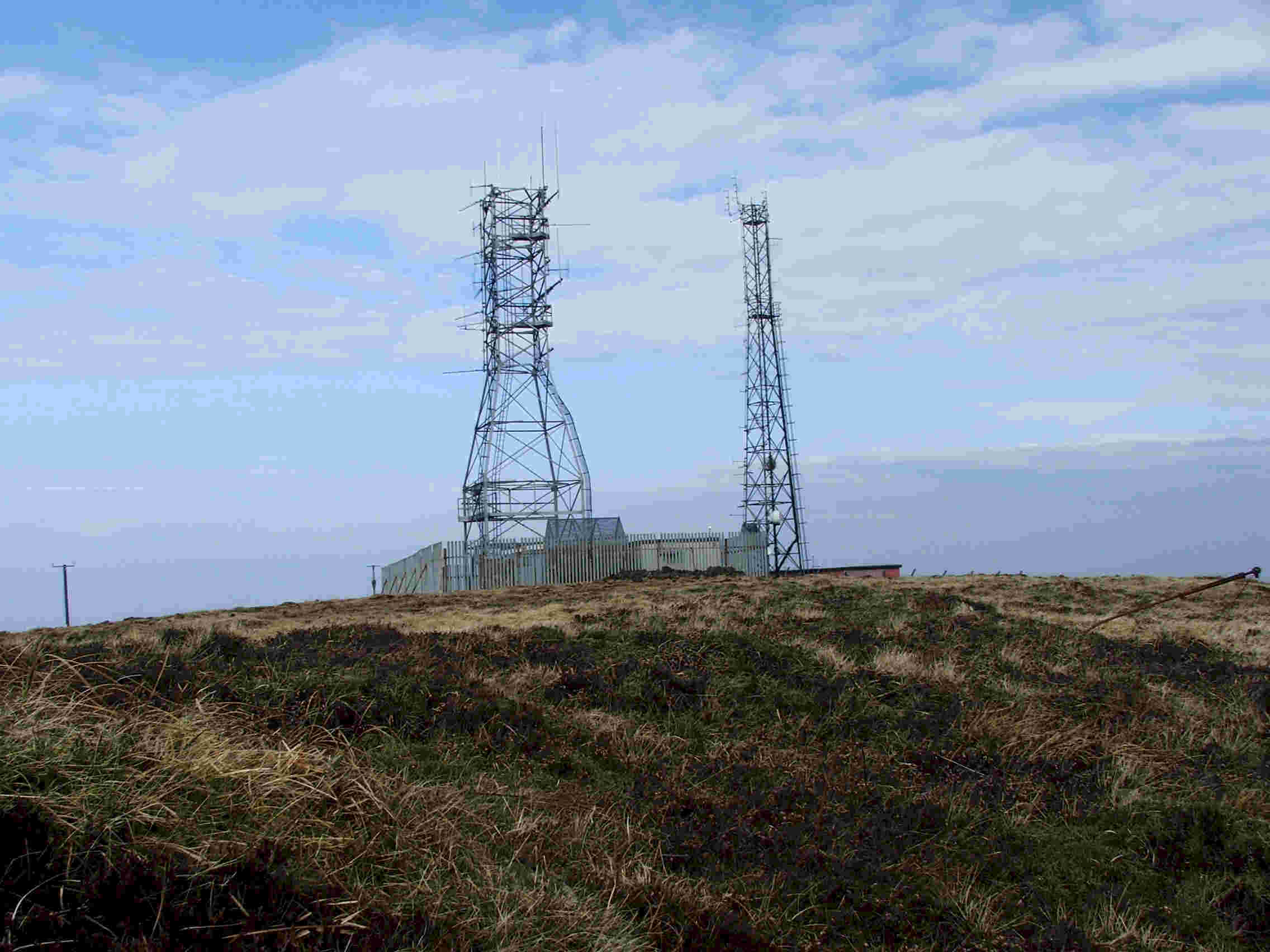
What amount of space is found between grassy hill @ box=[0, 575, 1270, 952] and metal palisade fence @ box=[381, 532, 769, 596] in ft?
71.1

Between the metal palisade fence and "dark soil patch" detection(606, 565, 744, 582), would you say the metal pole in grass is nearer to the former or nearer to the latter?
"dark soil patch" detection(606, 565, 744, 582)

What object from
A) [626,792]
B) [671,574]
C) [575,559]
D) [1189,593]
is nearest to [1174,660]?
[1189,593]

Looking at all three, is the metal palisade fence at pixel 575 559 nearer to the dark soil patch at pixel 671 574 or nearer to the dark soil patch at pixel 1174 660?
the dark soil patch at pixel 671 574

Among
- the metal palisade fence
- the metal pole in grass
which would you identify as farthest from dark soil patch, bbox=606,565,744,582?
the metal pole in grass

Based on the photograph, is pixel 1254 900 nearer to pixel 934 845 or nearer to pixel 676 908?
pixel 934 845

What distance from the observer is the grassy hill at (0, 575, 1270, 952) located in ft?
16.9

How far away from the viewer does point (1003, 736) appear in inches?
409

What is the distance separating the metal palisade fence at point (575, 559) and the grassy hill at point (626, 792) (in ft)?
71.1

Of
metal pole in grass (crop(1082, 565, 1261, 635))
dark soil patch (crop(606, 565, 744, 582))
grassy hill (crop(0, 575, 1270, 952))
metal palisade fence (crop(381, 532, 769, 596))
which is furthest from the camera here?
metal palisade fence (crop(381, 532, 769, 596))

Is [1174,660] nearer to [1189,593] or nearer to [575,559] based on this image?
[1189,593]

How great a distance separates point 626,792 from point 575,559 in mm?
28700

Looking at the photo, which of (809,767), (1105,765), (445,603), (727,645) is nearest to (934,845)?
(809,767)

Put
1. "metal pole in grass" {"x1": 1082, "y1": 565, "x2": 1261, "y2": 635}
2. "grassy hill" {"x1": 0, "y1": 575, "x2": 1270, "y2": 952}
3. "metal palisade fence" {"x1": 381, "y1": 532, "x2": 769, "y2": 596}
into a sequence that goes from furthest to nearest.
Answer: "metal palisade fence" {"x1": 381, "y1": 532, "x2": 769, "y2": 596}, "metal pole in grass" {"x1": 1082, "y1": 565, "x2": 1261, "y2": 635}, "grassy hill" {"x1": 0, "y1": 575, "x2": 1270, "y2": 952}

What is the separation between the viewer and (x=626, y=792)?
27.2 ft
